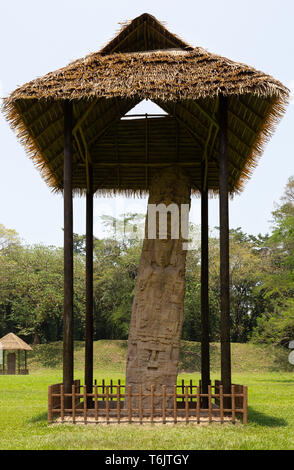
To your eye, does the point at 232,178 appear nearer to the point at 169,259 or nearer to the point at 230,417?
the point at 169,259

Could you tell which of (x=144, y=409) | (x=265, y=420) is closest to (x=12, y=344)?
(x=265, y=420)

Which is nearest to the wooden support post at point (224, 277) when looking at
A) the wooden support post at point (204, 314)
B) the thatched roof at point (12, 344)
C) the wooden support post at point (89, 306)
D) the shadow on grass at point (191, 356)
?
the wooden support post at point (204, 314)

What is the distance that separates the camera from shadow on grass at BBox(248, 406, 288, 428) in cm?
985

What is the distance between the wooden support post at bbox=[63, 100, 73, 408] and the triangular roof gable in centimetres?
218

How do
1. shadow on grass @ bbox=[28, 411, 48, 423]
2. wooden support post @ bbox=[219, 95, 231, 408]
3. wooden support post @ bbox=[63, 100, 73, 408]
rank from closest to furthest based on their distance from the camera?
wooden support post @ bbox=[219, 95, 231, 408]
wooden support post @ bbox=[63, 100, 73, 408]
shadow on grass @ bbox=[28, 411, 48, 423]

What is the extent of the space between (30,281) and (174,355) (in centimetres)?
2830

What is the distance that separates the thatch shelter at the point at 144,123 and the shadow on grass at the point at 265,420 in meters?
1.25

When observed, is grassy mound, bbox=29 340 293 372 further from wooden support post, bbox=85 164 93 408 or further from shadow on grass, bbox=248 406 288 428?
shadow on grass, bbox=248 406 288 428

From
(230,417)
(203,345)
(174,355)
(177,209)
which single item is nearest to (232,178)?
(177,209)

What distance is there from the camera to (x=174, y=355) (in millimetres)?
9977

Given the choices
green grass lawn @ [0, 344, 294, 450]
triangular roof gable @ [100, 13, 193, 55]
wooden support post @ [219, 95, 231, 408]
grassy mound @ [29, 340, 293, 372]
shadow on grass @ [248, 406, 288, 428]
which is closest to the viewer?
green grass lawn @ [0, 344, 294, 450]

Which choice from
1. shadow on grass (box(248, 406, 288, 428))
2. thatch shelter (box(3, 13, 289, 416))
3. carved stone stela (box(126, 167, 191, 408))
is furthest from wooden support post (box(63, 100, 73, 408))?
shadow on grass (box(248, 406, 288, 428))

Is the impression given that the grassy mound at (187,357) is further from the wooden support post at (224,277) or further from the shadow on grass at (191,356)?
the wooden support post at (224,277)

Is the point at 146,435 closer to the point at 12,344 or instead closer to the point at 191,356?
the point at 12,344
